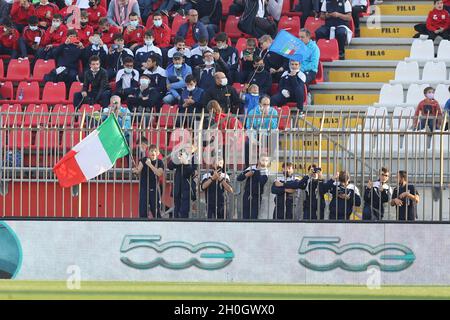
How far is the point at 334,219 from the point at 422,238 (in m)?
1.34

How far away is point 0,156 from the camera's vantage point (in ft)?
82.0

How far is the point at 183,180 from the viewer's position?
24.7 m

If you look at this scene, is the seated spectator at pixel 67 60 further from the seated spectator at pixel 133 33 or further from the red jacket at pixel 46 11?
the red jacket at pixel 46 11

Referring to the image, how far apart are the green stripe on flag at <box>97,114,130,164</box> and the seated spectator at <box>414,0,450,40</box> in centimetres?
1020

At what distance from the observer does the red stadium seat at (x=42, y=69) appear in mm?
33041

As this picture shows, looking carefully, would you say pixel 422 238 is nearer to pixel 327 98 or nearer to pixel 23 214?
pixel 23 214

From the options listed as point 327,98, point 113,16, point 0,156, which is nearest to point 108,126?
point 0,156

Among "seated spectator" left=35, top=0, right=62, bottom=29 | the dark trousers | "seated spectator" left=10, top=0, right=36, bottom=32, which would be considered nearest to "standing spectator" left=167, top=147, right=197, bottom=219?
the dark trousers

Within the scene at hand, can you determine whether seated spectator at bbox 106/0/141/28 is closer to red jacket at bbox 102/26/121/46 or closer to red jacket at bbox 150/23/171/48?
red jacket at bbox 102/26/121/46

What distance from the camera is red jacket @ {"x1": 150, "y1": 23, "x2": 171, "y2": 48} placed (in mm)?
33125

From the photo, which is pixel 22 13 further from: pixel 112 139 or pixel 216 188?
pixel 216 188

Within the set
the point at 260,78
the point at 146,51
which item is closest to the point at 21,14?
the point at 146,51

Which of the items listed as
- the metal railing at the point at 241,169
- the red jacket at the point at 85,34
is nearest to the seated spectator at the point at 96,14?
the red jacket at the point at 85,34

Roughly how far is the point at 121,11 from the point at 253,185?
10577mm
